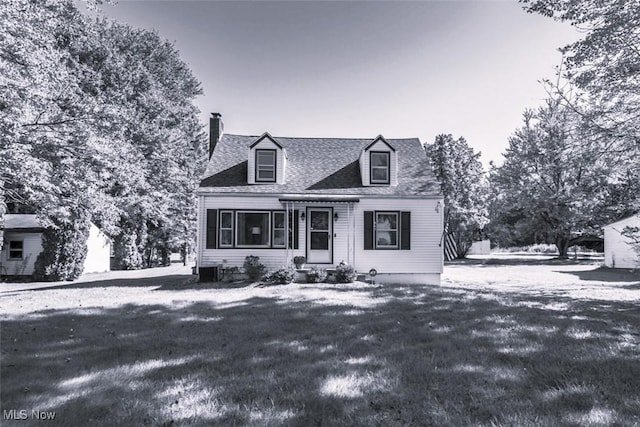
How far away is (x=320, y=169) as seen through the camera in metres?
17.6

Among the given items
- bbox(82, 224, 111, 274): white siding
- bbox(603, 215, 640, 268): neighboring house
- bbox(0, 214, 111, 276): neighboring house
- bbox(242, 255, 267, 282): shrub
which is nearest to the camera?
bbox(242, 255, 267, 282): shrub

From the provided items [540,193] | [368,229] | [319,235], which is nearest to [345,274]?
[319,235]

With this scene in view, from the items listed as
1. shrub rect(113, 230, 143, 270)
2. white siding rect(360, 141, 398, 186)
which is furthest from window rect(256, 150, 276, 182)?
shrub rect(113, 230, 143, 270)

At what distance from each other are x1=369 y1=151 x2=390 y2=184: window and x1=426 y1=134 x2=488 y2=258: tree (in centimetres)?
2374

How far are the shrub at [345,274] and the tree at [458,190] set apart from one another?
1028 inches

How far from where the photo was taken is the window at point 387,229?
1605 centimetres

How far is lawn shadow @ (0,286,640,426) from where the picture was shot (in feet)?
11.9

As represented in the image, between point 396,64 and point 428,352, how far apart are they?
480 inches

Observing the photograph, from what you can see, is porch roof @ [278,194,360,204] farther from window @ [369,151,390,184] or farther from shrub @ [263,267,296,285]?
shrub @ [263,267,296,285]

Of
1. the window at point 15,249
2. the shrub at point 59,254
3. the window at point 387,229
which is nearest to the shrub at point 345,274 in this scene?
the window at point 387,229

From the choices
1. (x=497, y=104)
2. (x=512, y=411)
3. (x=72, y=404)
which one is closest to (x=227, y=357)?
(x=72, y=404)

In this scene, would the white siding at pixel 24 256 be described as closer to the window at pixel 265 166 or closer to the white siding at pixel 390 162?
the window at pixel 265 166

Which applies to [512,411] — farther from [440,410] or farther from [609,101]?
[609,101]

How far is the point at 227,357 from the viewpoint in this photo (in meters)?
5.29
